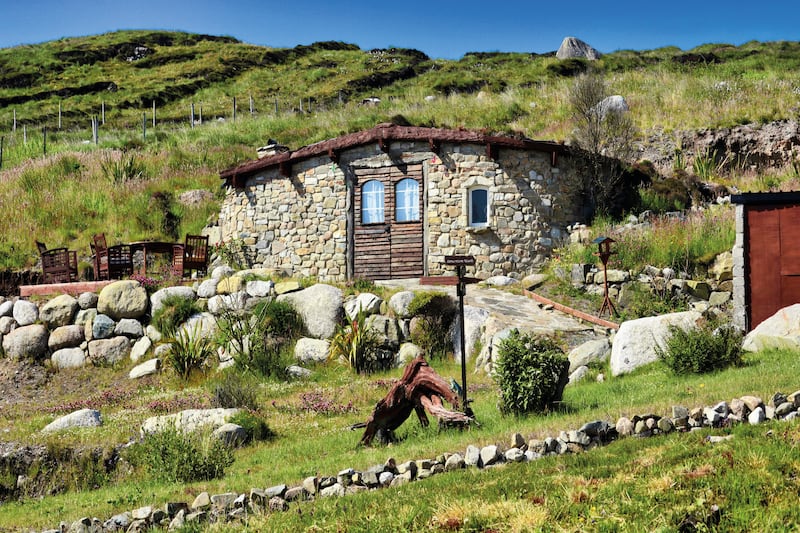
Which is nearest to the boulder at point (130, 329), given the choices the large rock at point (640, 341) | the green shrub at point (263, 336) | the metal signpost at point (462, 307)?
the green shrub at point (263, 336)

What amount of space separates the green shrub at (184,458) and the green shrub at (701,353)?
6322 millimetres

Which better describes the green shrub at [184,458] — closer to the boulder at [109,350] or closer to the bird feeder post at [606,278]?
the boulder at [109,350]

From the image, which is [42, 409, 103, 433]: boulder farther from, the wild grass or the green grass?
the wild grass

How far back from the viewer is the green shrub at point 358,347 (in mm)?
15273

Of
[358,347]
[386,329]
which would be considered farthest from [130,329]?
[386,329]

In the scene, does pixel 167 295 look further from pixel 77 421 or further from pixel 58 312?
pixel 77 421

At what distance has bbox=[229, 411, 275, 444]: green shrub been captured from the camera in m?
10.7

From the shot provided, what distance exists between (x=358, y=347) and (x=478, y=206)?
6112 mm

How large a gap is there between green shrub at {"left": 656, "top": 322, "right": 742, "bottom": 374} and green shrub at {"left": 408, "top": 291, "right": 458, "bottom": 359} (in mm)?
5652

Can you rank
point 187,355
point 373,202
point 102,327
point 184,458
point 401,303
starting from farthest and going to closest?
1. point 373,202
2. point 102,327
3. point 401,303
4. point 187,355
5. point 184,458

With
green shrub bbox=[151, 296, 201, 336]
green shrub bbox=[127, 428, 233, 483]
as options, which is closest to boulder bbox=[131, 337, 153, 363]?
green shrub bbox=[151, 296, 201, 336]

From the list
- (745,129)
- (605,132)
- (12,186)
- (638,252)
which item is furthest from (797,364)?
(12,186)

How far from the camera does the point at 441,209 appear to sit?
19719 millimetres

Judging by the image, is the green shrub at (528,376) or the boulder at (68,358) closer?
the green shrub at (528,376)
